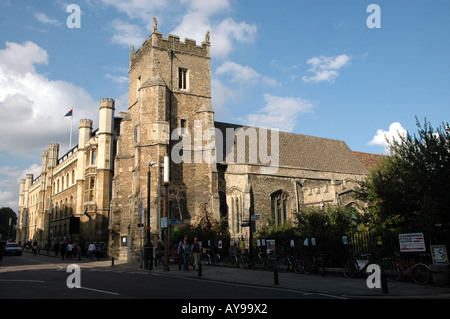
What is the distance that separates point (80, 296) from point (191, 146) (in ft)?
68.2

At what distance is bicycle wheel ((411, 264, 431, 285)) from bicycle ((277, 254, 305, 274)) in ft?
16.2

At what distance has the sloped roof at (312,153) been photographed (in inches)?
1300

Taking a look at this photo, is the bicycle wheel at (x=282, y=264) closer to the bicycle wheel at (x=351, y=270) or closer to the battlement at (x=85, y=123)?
the bicycle wheel at (x=351, y=270)

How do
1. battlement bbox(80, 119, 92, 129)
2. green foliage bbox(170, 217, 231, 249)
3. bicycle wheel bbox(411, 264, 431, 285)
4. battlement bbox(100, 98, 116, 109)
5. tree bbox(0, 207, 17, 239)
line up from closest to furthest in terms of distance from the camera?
bicycle wheel bbox(411, 264, 431, 285)
green foliage bbox(170, 217, 231, 249)
battlement bbox(100, 98, 116, 109)
battlement bbox(80, 119, 92, 129)
tree bbox(0, 207, 17, 239)

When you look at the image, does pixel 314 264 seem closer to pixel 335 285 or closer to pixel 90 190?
pixel 335 285

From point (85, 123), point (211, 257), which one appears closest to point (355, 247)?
point (211, 257)

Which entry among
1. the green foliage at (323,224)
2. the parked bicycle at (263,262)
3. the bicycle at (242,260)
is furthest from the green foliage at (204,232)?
the parked bicycle at (263,262)

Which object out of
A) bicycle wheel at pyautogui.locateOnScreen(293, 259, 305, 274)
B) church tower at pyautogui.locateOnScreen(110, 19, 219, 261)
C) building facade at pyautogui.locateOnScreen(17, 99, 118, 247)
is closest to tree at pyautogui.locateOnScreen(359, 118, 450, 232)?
bicycle wheel at pyautogui.locateOnScreen(293, 259, 305, 274)

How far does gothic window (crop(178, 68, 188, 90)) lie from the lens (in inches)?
1209

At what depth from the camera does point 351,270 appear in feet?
46.5

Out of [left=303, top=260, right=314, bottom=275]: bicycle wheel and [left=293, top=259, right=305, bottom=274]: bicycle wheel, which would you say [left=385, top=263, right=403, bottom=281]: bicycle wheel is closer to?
[left=303, top=260, right=314, bottom=275]: bicycle wheel

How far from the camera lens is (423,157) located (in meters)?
15.4
